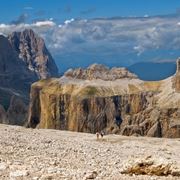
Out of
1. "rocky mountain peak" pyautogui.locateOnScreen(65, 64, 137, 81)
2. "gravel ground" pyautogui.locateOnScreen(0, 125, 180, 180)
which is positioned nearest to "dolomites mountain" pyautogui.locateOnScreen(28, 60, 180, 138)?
"rocky mountain peak" pyautogui.locateOnScreen(65, 64, 137, 81)

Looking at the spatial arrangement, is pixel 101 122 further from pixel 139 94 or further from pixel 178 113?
pixel 178 113

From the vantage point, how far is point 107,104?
15700 centimetres

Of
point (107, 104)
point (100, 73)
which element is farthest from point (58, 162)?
point (100, 73)

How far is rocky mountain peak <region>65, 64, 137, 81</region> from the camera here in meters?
177

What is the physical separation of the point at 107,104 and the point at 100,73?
88.1 feet

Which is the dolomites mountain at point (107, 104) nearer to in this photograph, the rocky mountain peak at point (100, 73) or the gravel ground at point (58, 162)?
the rocky mountain peak at point (100, 73)

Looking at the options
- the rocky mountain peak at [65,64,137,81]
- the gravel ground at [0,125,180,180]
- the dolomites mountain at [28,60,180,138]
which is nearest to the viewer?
the gravel ground at [0,125,180,180]

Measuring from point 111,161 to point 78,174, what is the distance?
832 centimetres

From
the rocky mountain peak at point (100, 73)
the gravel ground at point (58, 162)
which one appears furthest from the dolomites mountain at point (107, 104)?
the gravel ground at point (58, 162)

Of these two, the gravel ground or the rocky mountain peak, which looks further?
the rocky mountain peak

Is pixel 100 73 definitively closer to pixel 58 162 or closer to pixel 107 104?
pixel 107 104

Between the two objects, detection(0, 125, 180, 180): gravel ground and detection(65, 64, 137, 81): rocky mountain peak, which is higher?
detection(65, 64, 137, 81): rocky mountain peak

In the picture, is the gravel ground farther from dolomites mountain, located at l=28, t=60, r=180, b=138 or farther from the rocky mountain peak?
the rocky mountain peak

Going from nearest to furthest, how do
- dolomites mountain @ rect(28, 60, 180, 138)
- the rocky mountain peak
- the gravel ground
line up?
the gravel ground, dolomites mountain @ rect(28, 60, 180, 138), the rocky mountain peak
